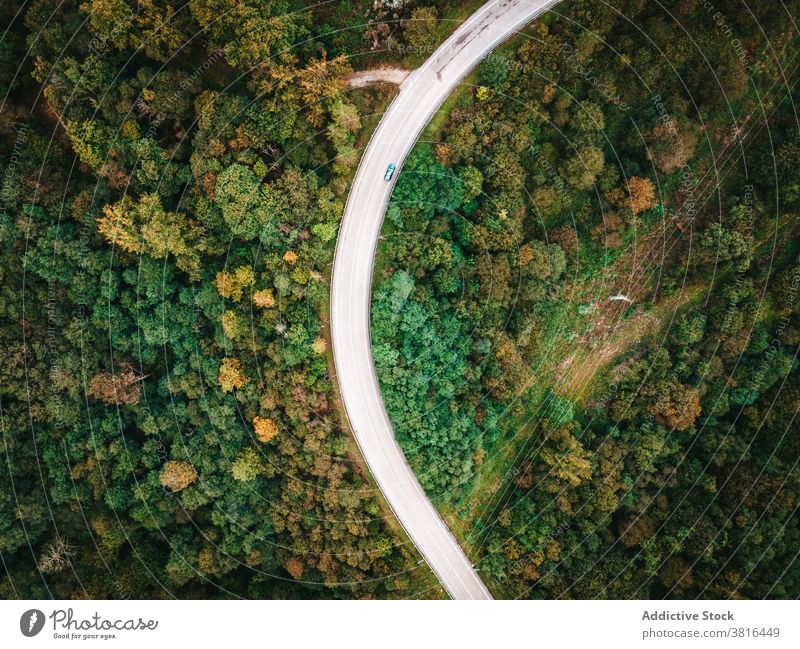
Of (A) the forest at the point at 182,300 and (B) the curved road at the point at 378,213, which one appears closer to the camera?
(A) the forest at the point at 182,300

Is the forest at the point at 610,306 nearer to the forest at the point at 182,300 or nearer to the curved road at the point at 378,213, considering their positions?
the curved road at the point at 378,213

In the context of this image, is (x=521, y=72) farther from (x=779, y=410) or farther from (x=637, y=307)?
(x=779, y=410)

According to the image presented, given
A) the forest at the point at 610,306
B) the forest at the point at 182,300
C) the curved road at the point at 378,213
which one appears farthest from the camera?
the forest at the point at 610,306

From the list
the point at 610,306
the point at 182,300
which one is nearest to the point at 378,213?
the point at 182,300

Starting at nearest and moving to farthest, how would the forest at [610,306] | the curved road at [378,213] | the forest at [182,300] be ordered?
1. the forest at [182,300]
2. the curved road at [378,213]
3. the forest at [610,306]

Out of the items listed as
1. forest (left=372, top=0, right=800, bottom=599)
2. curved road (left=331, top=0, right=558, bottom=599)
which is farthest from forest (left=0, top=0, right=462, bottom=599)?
forest (left=372, top=0, right=800, bottom=599)

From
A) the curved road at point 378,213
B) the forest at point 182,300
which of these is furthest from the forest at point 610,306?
the forest at point 182,300

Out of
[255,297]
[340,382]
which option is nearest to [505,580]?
[340,382]

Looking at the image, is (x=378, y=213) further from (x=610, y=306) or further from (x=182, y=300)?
(x=610, y=306)
